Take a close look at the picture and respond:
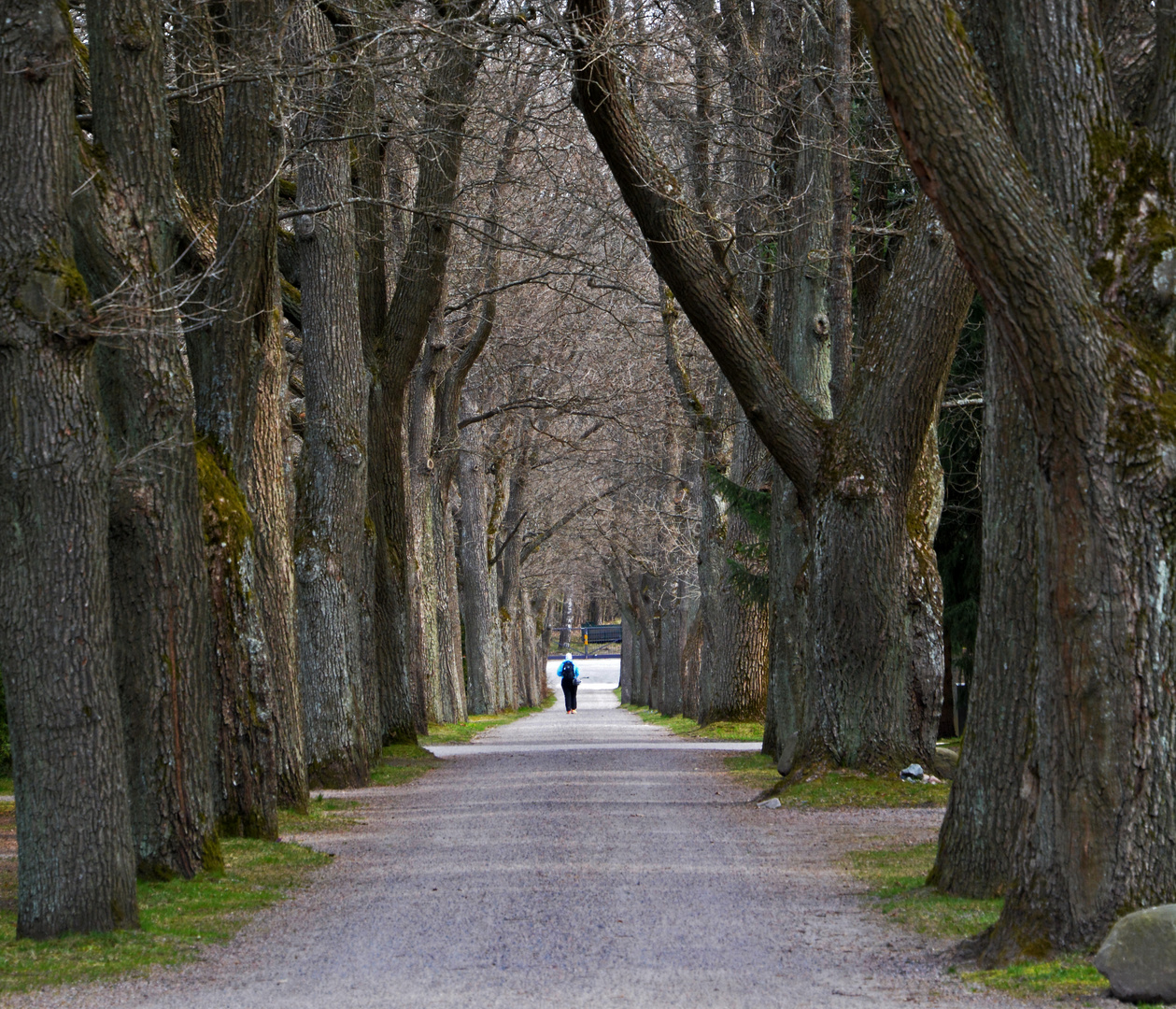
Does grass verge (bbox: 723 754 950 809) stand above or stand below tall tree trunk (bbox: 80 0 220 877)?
below

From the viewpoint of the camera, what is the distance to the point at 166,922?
7570 millimetres

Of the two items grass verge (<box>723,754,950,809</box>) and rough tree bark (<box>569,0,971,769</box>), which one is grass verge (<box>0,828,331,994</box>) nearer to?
grass verge (<box>723,754,950,809</box>)

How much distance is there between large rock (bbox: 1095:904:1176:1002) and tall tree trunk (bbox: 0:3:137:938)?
480 centimetres

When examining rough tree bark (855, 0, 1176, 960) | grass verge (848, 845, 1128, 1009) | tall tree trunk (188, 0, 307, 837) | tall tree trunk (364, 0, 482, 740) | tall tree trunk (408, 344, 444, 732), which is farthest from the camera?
tall tree trunk (408, 344, 444, 732)

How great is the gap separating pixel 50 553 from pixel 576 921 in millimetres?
3420

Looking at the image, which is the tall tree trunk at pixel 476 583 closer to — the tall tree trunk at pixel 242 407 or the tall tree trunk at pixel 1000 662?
the tall tree trunk at pixel 242 407

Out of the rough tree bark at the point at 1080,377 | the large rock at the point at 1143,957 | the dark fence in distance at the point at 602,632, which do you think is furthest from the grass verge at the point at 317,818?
the dark fence in distance at the point at 602,632

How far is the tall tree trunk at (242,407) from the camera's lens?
401 inches

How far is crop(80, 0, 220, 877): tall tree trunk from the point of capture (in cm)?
825

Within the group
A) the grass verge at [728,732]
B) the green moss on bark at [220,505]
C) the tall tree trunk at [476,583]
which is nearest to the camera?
the green moss on bark at [220,505]

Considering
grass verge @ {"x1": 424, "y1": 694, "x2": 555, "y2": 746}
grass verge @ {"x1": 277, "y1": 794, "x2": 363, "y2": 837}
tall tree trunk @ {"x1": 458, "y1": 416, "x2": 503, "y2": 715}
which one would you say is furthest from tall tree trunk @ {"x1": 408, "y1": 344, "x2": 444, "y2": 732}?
grass verge @ {"x1": 277, "y1": 794, "x2": 363, "y2": 837}

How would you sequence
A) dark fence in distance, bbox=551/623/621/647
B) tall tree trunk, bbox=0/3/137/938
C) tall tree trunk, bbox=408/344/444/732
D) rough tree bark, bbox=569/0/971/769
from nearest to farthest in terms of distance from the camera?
tall tree trunk, bbox=0/3/137/938
rough tree bark, bbox=569/0/971/769
tall tree trunk, bbox=408/344/444/732
dark fence in distance, bbox=551/623/621/647

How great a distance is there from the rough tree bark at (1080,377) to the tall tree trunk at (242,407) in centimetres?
564

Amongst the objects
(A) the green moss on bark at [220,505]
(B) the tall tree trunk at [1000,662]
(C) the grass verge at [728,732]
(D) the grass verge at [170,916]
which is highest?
(A) the green moss on bark at [220,505]
